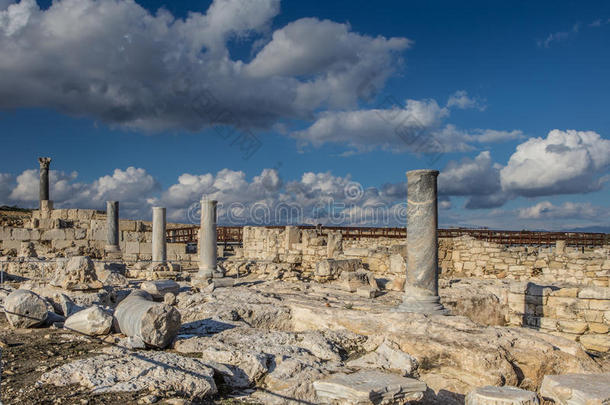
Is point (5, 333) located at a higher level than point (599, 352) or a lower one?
higher

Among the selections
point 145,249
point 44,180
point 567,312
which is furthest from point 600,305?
point 44,180

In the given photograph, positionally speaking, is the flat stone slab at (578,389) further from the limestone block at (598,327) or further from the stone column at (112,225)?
the stone column at (112,225)

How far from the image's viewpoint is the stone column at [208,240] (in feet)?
49.2

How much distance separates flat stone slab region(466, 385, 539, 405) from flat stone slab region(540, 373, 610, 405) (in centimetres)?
50

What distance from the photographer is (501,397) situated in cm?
445

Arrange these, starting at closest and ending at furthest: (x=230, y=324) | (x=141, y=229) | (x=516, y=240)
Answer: (x=230, y=324), (x=516, y=240), (x=141, y=229)

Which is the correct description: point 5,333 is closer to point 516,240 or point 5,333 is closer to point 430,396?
point 430,396

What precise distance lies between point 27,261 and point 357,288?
11727 mm

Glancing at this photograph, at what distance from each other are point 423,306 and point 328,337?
234cm

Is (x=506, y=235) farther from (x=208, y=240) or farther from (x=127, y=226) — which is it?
(x=127, y=226)

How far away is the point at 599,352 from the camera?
30.1 ft

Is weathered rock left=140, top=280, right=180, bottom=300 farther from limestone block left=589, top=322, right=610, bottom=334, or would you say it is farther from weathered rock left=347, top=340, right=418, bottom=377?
limestone block left=589, top=322, right=610, bottom=334

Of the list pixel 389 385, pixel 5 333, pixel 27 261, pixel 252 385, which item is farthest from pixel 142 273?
pixel 389 385

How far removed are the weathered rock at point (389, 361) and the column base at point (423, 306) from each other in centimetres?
209
